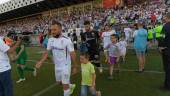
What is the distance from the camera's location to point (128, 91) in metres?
9.27

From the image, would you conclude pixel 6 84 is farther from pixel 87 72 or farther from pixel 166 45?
pixel 166 45

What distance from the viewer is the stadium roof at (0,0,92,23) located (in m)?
56.3

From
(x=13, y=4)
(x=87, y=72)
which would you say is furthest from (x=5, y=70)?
(x=13, y=4)

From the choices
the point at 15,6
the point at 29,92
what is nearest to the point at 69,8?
the point at 15,6

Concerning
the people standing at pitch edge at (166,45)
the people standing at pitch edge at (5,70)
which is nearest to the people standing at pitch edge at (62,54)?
the people standing at pitch edge at (5,70)

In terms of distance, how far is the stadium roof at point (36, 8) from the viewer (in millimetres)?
56334

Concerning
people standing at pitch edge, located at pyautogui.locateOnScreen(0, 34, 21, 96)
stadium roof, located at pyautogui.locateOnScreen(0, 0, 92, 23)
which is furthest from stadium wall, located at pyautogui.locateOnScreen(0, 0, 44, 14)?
people standing at pitch edge, located at pyautogui.locateOnScreen(0, 34, 21, 96)

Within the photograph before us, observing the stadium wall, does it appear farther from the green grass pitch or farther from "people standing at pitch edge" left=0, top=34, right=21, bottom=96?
"people standing at pitch edge" left=0, top=34, right=21, bottom=96

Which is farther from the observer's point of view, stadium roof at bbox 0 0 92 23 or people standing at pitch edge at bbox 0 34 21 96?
stadium roof at bbox 0 0 92 23

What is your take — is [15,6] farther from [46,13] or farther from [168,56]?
[168,56]

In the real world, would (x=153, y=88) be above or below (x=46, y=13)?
below

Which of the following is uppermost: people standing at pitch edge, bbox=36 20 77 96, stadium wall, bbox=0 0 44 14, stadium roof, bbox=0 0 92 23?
stadium wall, bbox=0 0 44 14

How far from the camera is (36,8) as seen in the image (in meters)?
64.2

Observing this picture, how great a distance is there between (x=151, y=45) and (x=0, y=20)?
218ft
